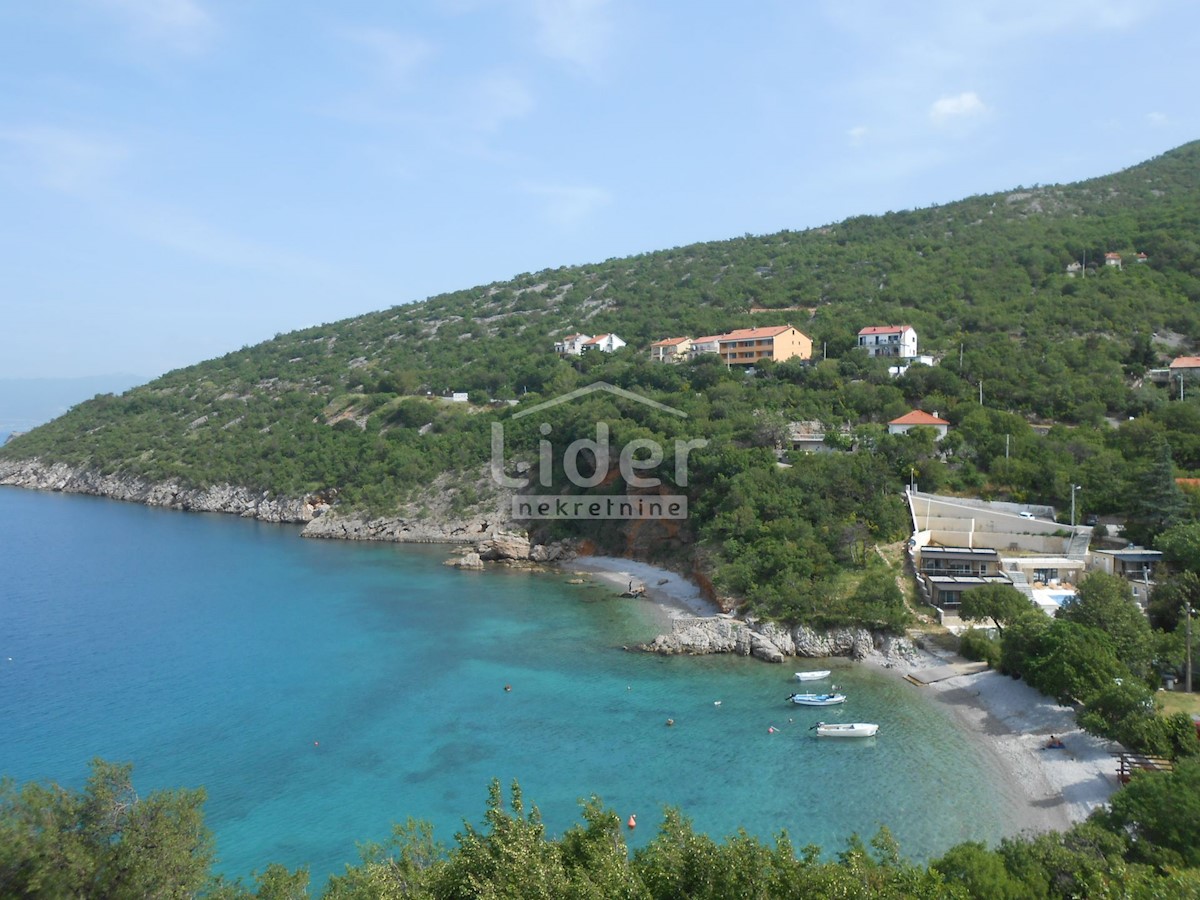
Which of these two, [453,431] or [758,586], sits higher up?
[453,431]

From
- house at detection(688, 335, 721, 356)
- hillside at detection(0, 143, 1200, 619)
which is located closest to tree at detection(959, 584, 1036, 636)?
hillside at detection(0, 143, 1200, 619)

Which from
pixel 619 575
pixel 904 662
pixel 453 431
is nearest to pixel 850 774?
pixel 904 662

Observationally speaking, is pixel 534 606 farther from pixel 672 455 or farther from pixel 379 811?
pixel 379 811

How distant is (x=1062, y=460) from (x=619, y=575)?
74.9ft

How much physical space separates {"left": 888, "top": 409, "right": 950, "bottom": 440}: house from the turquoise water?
18.1m

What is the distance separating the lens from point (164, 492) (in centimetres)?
7056

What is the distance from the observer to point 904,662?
27.5 meters

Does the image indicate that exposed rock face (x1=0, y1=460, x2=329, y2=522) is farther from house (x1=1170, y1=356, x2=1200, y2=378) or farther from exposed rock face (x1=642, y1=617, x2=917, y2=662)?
house (x1=1170, y1=356, x2=1200, y2=378)

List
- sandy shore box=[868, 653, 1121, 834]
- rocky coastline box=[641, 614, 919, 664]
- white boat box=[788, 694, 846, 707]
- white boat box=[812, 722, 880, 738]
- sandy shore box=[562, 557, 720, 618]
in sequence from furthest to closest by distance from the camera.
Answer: sandy shore box=[562, 557, 720, 618], rocky coastline box=[641, 614, 919, 664], white boat box=[788, 694, 846, 707], white boat box=[812, 722, 880, 738], sandy shore box=[868, 653, 1121, 834]

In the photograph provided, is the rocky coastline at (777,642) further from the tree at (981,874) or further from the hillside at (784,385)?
the tree at (981,874)

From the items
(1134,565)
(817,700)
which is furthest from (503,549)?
(1134,565)

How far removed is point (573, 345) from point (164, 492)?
134 ft

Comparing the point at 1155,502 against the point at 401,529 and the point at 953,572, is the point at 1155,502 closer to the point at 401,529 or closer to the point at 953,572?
the point at 953,572

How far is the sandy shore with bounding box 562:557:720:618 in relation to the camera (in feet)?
116
